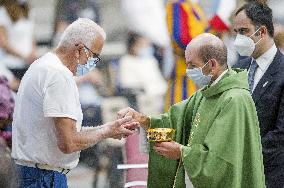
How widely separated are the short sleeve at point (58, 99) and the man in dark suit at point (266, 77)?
1.37 m

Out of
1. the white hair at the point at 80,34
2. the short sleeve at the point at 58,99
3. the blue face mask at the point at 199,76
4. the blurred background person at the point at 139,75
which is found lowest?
the short sleeve at the point at 58,99

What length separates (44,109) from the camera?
427 cm

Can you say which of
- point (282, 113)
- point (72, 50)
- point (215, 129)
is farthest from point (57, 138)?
point (282, 113)

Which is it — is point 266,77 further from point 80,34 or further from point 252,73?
point 80,34

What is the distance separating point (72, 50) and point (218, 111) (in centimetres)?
89

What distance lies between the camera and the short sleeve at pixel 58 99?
14.0ft

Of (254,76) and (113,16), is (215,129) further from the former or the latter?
(113,16)

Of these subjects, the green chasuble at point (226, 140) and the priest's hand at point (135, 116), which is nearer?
the green chasuble at point (226, 140)

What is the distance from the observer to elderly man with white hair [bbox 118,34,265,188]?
4.50 meters

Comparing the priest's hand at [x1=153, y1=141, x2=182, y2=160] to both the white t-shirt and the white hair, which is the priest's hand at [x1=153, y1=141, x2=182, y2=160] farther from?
the white hair

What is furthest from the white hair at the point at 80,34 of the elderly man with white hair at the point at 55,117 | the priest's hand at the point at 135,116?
the priest's hand at the point at 135,116

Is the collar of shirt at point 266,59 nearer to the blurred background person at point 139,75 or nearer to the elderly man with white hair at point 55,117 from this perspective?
the elderly man with white hair at point 55,117

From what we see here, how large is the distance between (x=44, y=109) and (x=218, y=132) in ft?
3.22

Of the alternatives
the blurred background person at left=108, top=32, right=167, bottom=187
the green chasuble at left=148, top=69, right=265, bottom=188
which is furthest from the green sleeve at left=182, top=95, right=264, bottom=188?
the blurred background person at left=108, top=32, right=167, bottom=187
